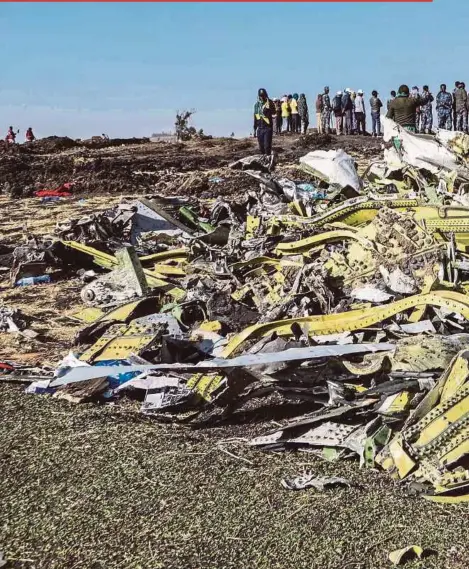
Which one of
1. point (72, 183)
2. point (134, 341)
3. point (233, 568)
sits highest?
point (72, 183)

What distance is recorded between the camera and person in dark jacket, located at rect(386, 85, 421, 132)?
11156mm

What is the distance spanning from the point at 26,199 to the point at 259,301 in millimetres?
Answer: 11406

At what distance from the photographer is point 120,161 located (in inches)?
839

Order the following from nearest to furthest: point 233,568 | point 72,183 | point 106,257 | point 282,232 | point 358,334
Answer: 1. point 233,568
2. point 358,334
3. point 282,232
4. point 106,257
5. point 72,183

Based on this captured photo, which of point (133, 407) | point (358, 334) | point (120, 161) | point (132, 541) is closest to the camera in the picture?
point (132, 541)

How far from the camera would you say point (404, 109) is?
11.1m

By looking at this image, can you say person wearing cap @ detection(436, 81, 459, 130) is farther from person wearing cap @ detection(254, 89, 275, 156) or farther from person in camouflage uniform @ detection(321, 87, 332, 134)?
person wearing cap @ detection(254, 89, 275, 156)

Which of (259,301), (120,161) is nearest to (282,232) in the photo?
(259,301)

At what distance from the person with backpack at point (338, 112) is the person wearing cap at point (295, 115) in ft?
7.26

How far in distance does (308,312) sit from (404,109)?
269 inches

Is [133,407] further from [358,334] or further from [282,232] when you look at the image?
[282,232]

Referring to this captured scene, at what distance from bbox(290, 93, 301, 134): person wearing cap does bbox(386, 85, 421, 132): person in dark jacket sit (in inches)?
650

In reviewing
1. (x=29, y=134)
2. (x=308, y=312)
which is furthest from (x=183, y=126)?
(x=308, y=312)

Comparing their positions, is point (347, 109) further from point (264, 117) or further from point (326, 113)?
point (264, 117)
